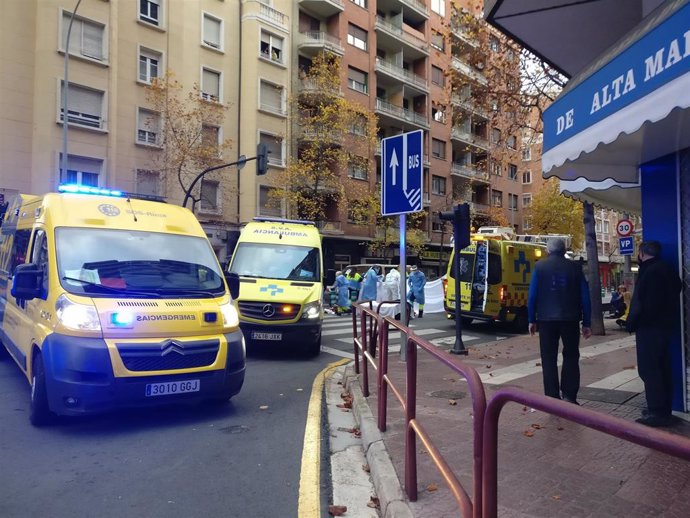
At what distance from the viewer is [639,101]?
3.79 meters

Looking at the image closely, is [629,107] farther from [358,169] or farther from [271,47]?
[358,169]

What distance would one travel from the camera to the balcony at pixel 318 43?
33.1 meters

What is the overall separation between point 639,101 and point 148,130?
1028 inches

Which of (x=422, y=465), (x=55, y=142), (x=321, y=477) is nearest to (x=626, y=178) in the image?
(x=422, y=465)

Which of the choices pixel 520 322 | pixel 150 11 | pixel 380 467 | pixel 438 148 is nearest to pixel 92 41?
pixel 150 11

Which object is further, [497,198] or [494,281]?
[497,198]

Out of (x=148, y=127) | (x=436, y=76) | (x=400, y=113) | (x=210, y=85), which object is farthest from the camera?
(x=436, y=76)

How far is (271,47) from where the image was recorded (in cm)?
3183

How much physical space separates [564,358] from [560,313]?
49 cm

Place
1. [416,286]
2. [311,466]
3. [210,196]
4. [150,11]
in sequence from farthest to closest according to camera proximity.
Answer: [210,196], [150,11], [416,286], [311,466]

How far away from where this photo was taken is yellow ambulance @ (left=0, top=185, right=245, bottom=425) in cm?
475

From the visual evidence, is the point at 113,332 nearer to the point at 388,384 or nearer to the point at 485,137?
the point at 388,384

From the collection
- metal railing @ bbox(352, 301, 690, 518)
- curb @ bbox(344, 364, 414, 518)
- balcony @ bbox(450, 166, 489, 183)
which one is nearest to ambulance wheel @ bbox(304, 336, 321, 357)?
curb @ bbox(344, 364, 414, 518)

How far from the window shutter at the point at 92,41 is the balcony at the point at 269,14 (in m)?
9.44
